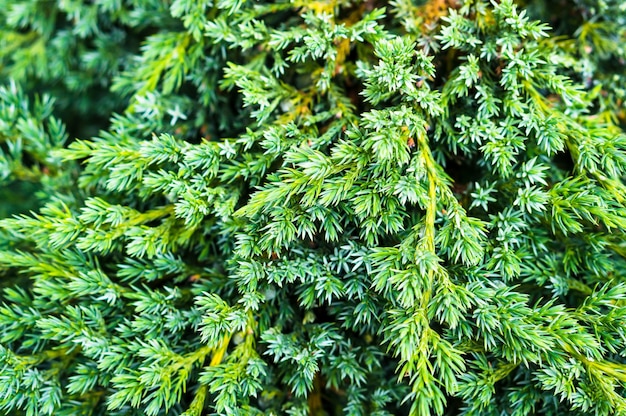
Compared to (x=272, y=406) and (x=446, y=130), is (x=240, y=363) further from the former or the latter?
(x=446, y=130)

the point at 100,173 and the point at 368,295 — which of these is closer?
the point at 368,295

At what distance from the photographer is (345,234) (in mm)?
1067

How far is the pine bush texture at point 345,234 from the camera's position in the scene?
1.00 m

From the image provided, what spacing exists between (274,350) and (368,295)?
205 millimetres

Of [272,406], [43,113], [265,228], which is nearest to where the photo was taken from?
[265,228]

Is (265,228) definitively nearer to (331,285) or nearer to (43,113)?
(331,285)

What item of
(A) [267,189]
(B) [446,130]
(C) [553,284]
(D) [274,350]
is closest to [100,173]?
(A) [267,189]

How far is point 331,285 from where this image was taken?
1027mm

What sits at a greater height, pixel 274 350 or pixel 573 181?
pixel 573 181

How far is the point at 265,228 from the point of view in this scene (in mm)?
1012

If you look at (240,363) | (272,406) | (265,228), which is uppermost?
(265,228)

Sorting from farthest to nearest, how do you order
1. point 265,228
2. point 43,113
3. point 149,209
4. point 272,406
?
point 43,113 < point 149,209 < point 272,406 < point 265,228

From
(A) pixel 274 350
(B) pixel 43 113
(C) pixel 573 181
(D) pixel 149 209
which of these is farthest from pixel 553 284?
(B) pixel 43 113

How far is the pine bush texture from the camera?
1.00m
